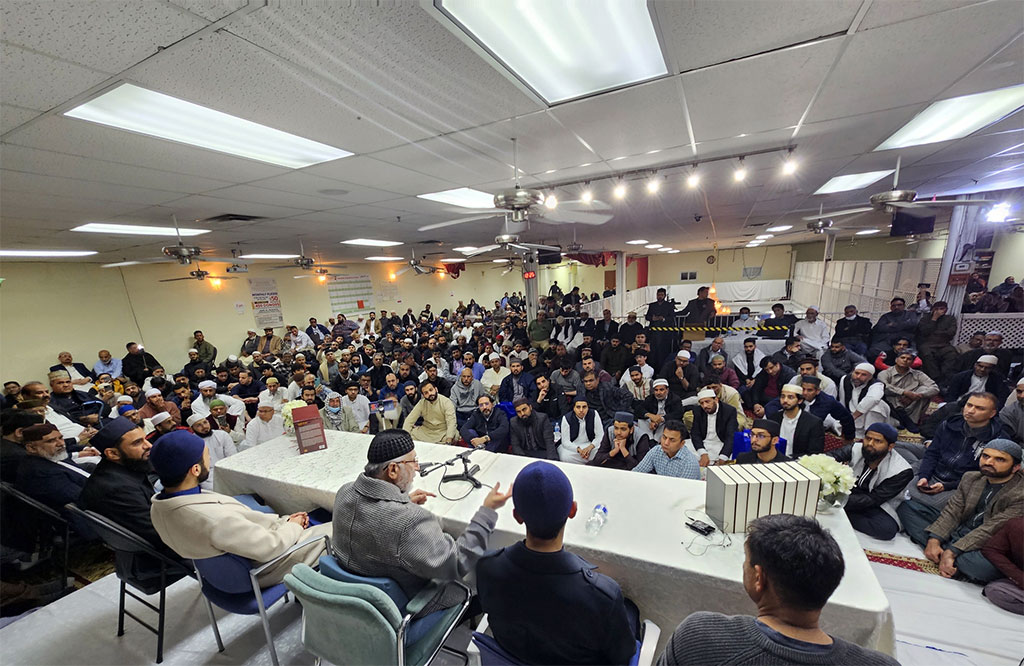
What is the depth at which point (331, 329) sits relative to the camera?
453 inches

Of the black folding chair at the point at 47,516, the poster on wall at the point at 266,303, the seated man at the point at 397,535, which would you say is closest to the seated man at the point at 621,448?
the seated man at the point at 397,535

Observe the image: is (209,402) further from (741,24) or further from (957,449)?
(957,449)

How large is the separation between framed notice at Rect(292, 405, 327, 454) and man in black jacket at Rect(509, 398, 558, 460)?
1886 millimetres

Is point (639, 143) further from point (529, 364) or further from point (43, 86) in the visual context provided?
point (529, 364)

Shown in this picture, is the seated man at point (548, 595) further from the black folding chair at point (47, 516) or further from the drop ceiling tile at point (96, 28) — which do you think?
the black folding chair at point (47, 516)

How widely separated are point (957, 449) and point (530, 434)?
354cm

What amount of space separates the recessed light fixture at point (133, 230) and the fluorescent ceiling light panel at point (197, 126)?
3.23 meters

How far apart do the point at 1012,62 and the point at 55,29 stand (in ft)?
13.2

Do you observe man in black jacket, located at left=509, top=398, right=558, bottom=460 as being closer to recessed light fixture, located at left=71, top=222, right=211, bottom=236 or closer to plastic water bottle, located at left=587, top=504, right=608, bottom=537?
plastic water bottle, located at left=587, top=504, right=608, bottom=537

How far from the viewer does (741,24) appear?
1.38 m

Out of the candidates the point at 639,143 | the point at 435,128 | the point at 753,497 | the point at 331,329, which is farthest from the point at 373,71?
the point at 331,329

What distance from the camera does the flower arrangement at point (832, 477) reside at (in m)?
1.54

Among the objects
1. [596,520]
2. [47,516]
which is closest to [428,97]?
[596,520]

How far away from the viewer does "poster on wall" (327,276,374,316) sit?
1199cm
